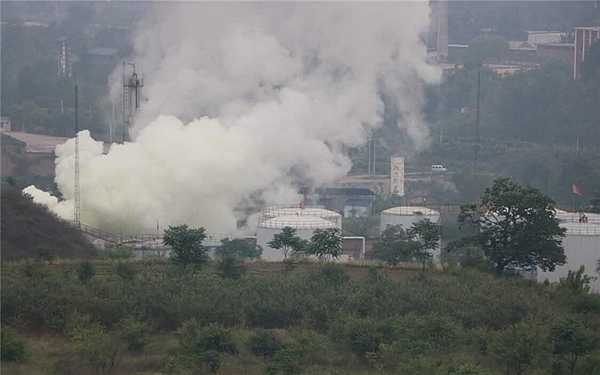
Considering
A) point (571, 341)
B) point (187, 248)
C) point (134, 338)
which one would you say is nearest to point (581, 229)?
point (187, 248)

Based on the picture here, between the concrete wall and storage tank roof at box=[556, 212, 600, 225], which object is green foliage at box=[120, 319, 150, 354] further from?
storage tank roof at box=[556, 212, 600, 225]

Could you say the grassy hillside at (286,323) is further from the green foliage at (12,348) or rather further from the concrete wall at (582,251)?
the concrete wall at (582,251)

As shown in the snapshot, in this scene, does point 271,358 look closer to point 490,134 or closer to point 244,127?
point 244,127

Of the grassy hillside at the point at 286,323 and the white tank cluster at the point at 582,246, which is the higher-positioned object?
the white tank cluster at the point at 582,246

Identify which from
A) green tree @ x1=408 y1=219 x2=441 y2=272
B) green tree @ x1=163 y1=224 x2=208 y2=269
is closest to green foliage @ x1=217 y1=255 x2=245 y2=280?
green tree @ x1=163 y1=224 x2=208 y2=269

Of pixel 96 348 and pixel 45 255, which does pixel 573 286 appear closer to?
pixel 45 255

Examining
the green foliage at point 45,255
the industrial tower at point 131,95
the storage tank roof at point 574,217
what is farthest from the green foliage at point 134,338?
the industrial tower at point 131,95
